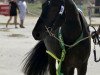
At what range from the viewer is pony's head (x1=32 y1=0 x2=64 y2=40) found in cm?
545

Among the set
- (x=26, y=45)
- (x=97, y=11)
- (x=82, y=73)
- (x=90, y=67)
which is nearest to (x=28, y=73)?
(x=82, y=73)

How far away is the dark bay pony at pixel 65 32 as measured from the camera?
5469 millimetres

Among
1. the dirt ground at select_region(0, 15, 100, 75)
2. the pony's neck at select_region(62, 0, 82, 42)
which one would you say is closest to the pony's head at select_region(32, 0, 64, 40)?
the pony's neck at select_region(62, 0, 82, 42)

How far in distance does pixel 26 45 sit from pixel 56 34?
8788 mm

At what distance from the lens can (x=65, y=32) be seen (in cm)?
593

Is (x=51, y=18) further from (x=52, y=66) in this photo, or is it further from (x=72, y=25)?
(x=52, y=66)

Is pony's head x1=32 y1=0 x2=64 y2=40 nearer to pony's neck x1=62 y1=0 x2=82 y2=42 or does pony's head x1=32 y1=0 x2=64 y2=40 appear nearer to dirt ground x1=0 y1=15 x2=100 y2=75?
pony's neck x1=62 y1=0 x2=82 y2=42

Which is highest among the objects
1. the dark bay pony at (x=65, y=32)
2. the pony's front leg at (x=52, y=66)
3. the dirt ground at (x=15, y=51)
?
the dark bay pony at (x=65, y=32)

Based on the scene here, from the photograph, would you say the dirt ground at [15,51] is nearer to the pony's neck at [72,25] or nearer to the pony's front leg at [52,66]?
the pony's front leg at [52,66]

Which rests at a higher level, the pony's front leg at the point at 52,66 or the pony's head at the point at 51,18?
the pony's head at the point at 51,18

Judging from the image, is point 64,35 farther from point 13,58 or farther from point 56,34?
point 13,58

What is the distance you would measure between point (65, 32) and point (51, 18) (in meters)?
0.55

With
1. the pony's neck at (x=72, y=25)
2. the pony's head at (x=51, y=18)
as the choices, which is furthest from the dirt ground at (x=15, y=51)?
the pony's head at (x=51, y=18)

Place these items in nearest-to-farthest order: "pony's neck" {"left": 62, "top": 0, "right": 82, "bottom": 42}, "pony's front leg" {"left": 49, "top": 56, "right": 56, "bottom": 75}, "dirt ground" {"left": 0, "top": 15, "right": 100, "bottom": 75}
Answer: "pony's neck" {"left": 62, "top": 0, "right": 82, "bottom": 42}, "pony's front leg" {"left": 49, "top": 56, "right": 56, "bottom": 75}, "dirt ground" {"left": 0, "top": 15, "right": 100, "bottom": 75}
